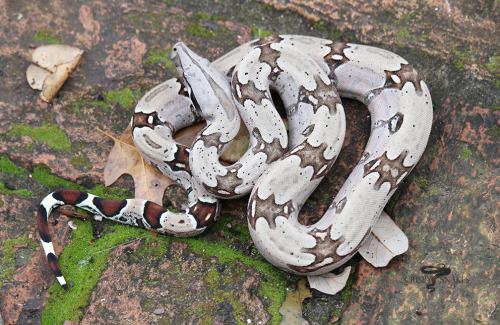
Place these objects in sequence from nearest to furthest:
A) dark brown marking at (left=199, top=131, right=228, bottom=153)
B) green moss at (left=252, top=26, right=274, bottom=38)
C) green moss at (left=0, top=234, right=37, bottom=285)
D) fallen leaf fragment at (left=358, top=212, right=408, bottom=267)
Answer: fallen leaf fragment at (left=358, top=212, right=408, bottom=267), green moss at (left=0, top=234, right=37, bottom=285), dark brown marking at (left=199, top=131, right=228, bottom=153), green moss at (left=252, top=26, right=274, bottom=38)

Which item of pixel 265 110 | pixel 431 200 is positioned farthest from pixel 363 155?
pixel 265 110

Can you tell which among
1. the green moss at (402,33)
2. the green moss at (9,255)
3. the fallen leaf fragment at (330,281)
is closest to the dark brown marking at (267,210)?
the fallen leaf fragment at (330,281)

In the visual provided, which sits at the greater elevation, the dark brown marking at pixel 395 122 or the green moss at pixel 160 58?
the dark brown marking at pixel 395 122

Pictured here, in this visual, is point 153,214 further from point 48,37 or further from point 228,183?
point 48,37

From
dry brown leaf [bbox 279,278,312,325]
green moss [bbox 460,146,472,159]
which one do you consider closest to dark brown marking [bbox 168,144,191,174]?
dry brown leaf [bbox 279,278,312,325]

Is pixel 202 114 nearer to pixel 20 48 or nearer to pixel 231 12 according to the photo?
pixel 231 12

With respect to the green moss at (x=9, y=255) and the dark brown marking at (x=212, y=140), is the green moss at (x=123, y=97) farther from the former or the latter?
the green moss at (x=9, y=255)

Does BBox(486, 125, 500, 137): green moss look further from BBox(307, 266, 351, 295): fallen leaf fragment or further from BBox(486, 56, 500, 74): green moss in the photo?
BBox(307, 266, 351, 295): fallen leaf fragment
